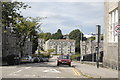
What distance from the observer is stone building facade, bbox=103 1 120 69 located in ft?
76.3

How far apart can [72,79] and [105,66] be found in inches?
544

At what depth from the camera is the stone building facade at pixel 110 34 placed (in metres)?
23.2

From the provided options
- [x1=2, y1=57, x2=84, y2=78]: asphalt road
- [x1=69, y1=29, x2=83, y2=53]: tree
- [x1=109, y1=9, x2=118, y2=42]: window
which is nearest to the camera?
[x1=2, y1=57, x2=84, y2=78]: asphalt road

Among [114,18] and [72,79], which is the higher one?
[114,18]

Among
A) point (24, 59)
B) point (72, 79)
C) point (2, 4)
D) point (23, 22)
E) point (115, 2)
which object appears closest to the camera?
point (72, 79)

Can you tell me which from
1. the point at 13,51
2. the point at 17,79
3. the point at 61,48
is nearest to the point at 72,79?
the point at 17,79

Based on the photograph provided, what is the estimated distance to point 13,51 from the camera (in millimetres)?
65750

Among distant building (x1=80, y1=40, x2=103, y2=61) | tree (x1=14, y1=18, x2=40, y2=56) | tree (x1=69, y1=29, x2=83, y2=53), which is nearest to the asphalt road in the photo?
tree (x1=14, y1=18, x2=40, y2=56)

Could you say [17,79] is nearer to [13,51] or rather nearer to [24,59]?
[24,59]

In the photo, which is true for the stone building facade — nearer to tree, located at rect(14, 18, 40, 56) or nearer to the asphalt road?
the asphalt road

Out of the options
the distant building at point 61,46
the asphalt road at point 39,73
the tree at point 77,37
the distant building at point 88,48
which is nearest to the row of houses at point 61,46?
the distant building at point 61,46

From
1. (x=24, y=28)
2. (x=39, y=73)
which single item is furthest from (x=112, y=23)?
(x=24, y=28)

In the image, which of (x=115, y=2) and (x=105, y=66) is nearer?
(x=115, y=2)

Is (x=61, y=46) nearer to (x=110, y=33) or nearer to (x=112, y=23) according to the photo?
(x=110, y=33)
